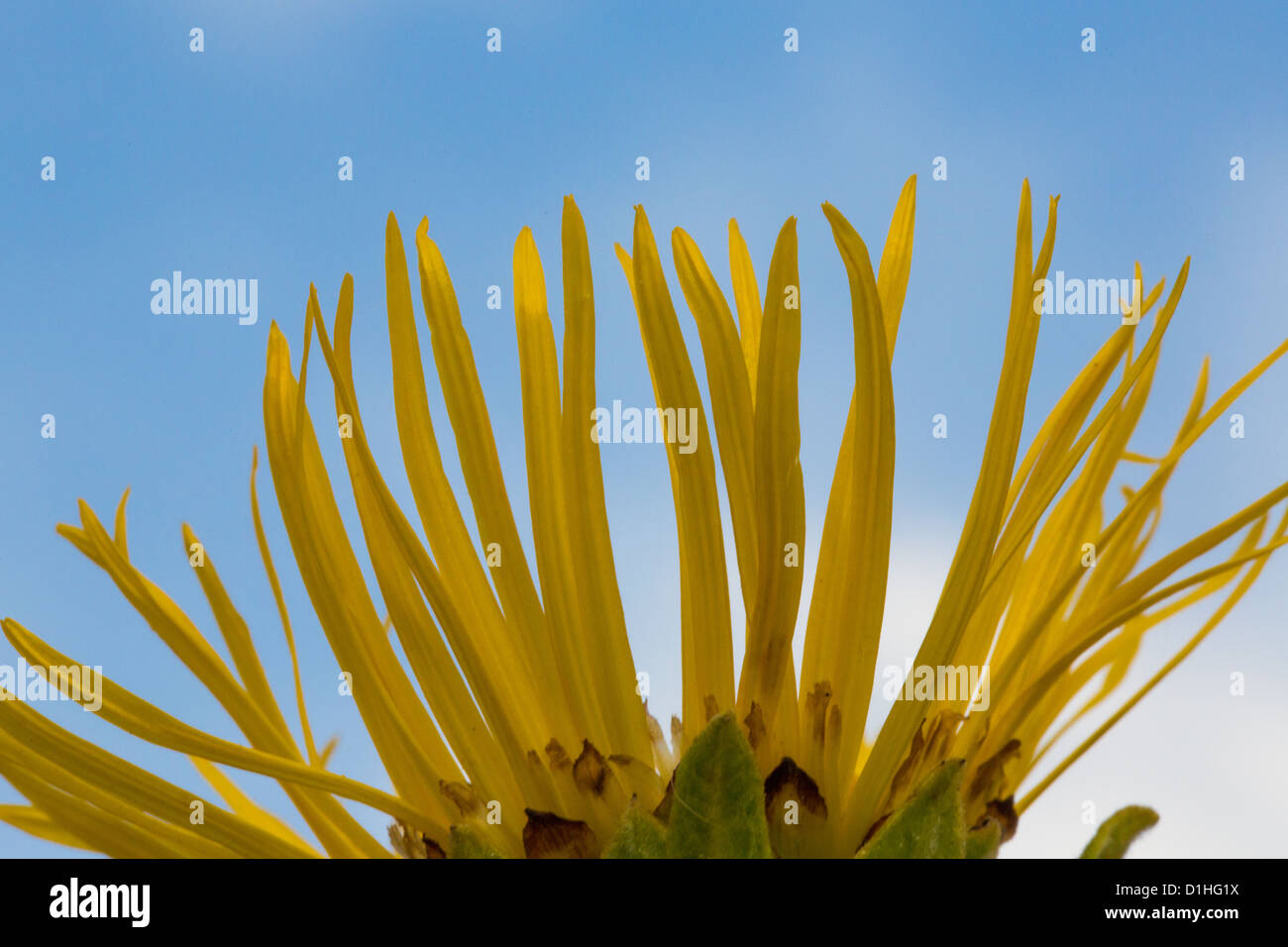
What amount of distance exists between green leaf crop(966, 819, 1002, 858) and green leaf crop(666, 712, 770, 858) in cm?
20

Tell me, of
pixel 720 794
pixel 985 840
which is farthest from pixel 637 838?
pixel 985 840

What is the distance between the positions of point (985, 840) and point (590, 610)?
0.38 m

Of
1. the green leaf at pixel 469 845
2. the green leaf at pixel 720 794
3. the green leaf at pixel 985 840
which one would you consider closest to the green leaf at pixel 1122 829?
the green leaf at pixel 985 840

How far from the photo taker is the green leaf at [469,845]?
36.6 inches

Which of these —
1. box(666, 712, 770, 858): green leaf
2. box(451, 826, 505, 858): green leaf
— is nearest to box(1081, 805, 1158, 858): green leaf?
box(666, 712, 770, 858): green leaf

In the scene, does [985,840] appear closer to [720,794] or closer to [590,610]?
[720,794]

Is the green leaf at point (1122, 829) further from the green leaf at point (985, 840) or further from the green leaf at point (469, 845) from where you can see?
the green leaf at point (469, 845)

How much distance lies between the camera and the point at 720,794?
34.0 inches

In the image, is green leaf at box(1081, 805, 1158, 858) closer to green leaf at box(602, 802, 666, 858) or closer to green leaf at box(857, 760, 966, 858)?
green leaf at box(857, 760, 966, 858)

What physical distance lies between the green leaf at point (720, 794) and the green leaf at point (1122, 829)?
309 mm

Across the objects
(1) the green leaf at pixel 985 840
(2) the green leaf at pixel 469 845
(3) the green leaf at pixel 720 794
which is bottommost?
(1) the green leaf at pixel 985 840
